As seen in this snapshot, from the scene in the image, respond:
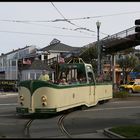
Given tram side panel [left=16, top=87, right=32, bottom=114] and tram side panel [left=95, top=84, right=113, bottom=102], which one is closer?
tram side panel [left=16, top=87, right=32, bottom=114]

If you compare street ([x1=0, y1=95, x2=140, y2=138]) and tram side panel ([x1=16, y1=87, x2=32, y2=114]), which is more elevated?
tram side panel ([x1=16, y1=87, x2=32, y2=114])

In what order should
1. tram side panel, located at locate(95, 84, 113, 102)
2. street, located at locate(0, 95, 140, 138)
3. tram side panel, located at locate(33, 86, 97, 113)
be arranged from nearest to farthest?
1. street, located at locate(0, 95, 140, 138)
2. tram side panel, located at locate(33, 86, 97, 113)
3. tram side panel, located at locate(95, 84, 113, 102)

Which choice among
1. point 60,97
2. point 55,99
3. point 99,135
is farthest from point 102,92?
point 99,135

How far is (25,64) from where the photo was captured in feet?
258

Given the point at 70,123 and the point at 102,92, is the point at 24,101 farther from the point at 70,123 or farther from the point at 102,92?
the point at 102,92

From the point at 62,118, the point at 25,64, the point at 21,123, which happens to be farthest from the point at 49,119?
the point at 25,64

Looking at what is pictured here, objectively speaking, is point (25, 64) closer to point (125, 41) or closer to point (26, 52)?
point (26, 52)

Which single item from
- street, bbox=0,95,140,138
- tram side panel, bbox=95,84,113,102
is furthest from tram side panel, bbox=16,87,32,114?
tram side panel, bbox=95,84,113,102

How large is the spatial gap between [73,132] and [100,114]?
23.4 feet

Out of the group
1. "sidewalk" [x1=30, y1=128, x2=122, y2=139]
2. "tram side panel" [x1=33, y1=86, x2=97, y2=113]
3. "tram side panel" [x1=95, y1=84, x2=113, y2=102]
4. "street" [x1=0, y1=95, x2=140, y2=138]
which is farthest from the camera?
"tram side panel" [x1=95, y1=84, x2=113, y2=102]

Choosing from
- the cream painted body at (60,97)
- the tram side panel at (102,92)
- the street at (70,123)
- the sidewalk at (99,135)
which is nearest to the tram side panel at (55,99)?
the cream painted body at (60,97)

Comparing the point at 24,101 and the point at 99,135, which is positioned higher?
the point at 24,101

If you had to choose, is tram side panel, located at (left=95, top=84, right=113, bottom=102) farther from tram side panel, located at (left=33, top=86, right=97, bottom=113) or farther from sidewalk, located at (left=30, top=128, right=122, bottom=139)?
sidewalk, located at (left=30, top=128, right=122, bottom=139)

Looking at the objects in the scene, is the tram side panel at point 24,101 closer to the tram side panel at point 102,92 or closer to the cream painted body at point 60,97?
the cream painted body at point 60,97
